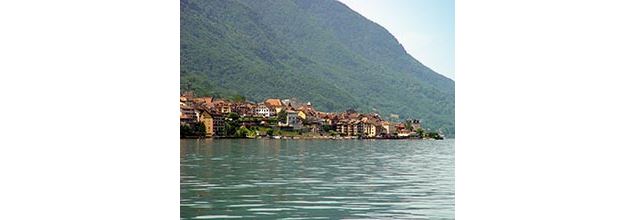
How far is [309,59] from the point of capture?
2844 centimetres

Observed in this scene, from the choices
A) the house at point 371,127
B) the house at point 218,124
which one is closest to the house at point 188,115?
the house at point 218,124

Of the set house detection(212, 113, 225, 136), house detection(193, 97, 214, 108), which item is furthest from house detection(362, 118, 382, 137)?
house detection(212, 113, 225, 136)

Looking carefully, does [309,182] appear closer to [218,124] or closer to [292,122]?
[218,124]

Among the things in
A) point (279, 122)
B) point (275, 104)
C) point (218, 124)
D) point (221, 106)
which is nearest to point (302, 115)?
point (275, 104)

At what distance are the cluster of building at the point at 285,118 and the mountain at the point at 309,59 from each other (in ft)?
1.98

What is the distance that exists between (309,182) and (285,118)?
37.1ft

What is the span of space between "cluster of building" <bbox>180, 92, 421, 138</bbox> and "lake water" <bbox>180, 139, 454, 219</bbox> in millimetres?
836

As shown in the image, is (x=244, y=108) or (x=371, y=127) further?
(x=371, y=127)

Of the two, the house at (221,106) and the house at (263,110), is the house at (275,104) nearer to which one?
the house at (263,110)

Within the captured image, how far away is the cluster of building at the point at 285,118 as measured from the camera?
21.3 meters

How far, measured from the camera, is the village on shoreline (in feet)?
68.8

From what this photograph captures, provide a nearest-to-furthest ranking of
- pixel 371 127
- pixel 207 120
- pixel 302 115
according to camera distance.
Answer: pixel 207 120, pixel 302 115, pixel 371 127

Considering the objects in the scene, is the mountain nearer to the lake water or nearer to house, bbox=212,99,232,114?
house, bbox=212,99,232,114
